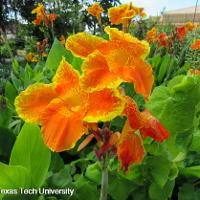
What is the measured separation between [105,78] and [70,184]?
308mm

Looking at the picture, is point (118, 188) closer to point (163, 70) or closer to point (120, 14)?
point (120, 14)

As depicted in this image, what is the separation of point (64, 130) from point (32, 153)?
0.79 ft

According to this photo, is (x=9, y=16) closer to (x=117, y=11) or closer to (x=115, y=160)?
(x=117, y=11)

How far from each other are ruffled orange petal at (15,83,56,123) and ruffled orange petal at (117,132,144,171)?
0.17m

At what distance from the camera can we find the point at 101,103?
26.0 inches

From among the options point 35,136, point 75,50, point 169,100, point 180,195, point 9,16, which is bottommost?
point 9,16

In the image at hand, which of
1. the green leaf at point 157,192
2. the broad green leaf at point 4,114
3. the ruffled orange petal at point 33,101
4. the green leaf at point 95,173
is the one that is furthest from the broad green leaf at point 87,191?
the broad green leaf at point 4,114

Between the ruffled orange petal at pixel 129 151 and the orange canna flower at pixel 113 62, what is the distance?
0.26 ft

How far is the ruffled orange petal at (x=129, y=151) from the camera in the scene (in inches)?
26.3

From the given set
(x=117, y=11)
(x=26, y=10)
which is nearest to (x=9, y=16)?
(x=26, y=10)

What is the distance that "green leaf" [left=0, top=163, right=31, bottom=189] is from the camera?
2.61 ft

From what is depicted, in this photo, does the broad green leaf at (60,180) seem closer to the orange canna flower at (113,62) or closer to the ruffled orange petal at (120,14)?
the orange canna flower at (113,62)

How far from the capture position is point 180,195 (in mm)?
878

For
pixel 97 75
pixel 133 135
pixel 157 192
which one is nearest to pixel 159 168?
pixel 157 192
